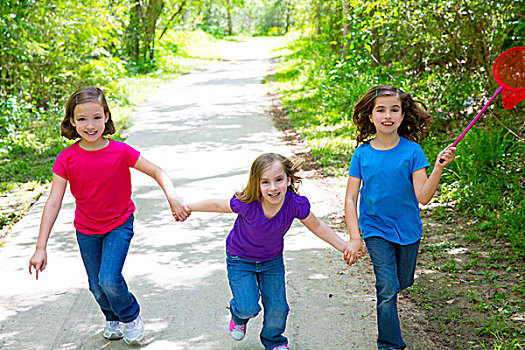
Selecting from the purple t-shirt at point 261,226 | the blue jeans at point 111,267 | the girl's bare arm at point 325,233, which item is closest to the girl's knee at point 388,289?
the girl's bare arm at point 325,233

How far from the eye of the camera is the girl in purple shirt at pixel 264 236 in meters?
3.38

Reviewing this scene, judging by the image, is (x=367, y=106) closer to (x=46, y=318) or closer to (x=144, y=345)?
(x=144, y=345)

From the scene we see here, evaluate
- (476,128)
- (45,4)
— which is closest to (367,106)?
(476,128)

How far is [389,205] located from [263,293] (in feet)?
3.22

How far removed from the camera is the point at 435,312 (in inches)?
163

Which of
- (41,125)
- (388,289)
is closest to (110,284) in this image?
(388,289)

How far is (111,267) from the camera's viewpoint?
3.53 metres

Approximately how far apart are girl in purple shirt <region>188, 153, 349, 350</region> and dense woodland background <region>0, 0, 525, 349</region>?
1.55 metres

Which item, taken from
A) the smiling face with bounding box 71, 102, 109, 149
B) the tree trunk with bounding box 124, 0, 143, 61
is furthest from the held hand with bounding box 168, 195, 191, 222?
the tree trunk with bounding box 124, 0, 143, 61

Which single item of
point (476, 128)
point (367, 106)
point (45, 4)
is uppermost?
point (45, 4)

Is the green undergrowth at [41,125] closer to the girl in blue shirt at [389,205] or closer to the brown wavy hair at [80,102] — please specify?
the brown wavy hair at [80,102]

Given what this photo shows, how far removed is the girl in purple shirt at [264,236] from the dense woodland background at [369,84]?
60.9 inches

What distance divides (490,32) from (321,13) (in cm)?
1148

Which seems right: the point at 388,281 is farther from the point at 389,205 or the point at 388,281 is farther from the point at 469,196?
the point at 469,196
